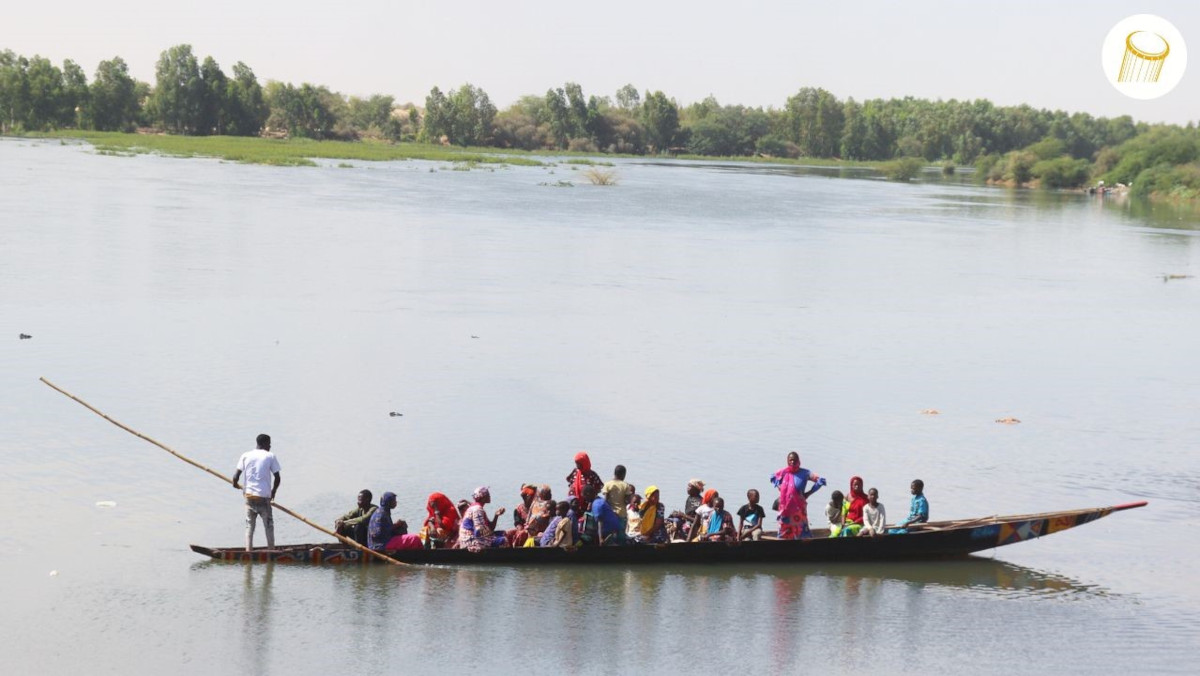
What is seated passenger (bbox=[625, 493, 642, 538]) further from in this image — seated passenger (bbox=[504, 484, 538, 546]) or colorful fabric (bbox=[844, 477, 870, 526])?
colorful fabric (bbox=[844, 477, 870, 526])

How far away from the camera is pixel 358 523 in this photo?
15.4 m

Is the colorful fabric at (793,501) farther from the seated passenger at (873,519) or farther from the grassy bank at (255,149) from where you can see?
the grassy bank at (255,149)

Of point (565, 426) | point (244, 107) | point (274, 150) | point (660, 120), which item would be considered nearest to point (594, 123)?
point (660, 120)

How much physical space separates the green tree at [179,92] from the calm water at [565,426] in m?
95.4

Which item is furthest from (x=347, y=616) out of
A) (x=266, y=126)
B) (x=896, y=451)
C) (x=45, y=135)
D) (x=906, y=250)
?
(x=266, y=126)

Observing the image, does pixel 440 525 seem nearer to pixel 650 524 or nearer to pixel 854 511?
pixel 650 524

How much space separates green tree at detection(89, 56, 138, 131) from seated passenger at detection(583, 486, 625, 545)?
13530 cm

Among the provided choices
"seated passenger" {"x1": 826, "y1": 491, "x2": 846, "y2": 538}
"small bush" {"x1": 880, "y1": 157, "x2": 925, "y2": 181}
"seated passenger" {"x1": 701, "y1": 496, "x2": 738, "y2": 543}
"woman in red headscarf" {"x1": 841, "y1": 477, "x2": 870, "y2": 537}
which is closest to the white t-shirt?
"seated passenger" {"x1": 701, "y1": 496, "x2": 738, "y2": 543}

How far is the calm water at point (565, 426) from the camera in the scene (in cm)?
1396

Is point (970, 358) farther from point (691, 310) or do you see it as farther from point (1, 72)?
point (1, 72)

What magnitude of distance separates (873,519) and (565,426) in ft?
23.9

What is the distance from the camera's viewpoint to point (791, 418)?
77.5ft

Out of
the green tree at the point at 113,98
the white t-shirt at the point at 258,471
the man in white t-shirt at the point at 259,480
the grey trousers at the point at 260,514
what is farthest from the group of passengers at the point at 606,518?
the green tree at the point at 113,98

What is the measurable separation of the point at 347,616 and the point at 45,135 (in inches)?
5142
